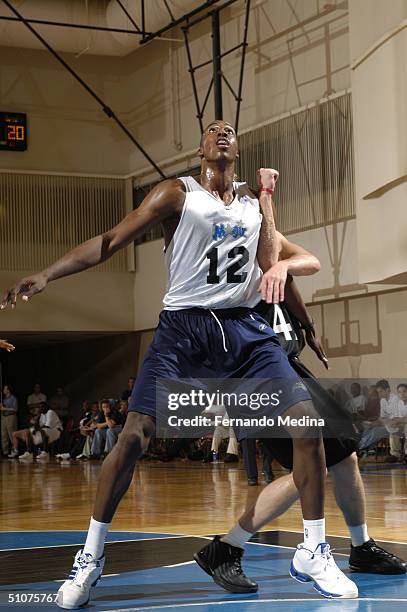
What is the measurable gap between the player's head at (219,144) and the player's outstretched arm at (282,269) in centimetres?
51

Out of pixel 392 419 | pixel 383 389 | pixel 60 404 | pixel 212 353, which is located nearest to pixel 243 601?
pixel 212 353

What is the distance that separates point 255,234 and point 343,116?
13.3 metres

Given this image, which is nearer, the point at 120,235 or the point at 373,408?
the point at 120,235

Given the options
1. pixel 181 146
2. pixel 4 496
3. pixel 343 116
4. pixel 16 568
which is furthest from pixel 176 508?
pixel 181 146

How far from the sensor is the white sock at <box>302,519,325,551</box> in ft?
14.6

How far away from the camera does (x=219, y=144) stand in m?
4.77

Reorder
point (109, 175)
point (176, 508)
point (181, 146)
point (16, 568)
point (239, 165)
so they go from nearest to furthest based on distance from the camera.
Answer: point (16, 568) < point (176, 508) < point (239, 165) < point (181, 146) < point (109, 175)

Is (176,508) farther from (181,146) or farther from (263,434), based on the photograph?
(181,146)

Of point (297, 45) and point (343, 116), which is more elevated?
point (297, 45)

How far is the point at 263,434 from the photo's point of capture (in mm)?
4727

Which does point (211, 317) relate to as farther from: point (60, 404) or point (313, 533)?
point (60, 404)

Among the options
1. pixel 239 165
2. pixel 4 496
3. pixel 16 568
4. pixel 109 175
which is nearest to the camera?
pixel 16 568

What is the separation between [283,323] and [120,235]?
1.10 metres

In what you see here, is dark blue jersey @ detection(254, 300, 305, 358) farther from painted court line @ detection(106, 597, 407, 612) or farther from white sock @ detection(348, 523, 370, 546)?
painted court line @ detection(106, 597, 407, 612)
